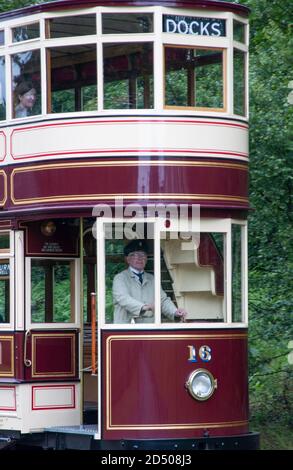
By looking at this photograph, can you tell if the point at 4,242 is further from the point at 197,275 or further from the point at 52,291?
the point at 197,275

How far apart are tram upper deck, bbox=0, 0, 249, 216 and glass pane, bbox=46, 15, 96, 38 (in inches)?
0.5

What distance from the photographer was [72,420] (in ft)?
47.0

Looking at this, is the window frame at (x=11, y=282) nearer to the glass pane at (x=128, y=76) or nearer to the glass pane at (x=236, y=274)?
the glass pane at (x=128, y=76)

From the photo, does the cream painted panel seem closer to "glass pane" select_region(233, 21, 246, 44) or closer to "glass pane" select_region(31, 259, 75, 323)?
"glass pane" select_region(233, 21, 246, 44)

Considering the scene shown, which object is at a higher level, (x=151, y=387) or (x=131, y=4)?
(x=131, y=4)

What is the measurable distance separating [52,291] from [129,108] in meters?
2.26

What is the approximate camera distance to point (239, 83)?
14.1m

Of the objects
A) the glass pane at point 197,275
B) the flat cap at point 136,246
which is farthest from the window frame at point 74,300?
the glass pane at point 197,275

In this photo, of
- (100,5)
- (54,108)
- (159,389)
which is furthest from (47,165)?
(159,389)

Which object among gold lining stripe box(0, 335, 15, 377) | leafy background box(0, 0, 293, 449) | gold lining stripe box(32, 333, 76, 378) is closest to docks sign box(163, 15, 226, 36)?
leafy background box(0, 0, 293, 449)

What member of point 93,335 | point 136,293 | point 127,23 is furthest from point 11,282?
point 127,23

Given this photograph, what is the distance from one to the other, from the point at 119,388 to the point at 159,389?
378mm

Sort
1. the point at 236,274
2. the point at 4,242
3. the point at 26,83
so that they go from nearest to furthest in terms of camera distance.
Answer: the point at 236,274 < the point at 26,83 < the point at 4,242

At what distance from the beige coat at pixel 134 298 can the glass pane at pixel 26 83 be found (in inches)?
75.7
